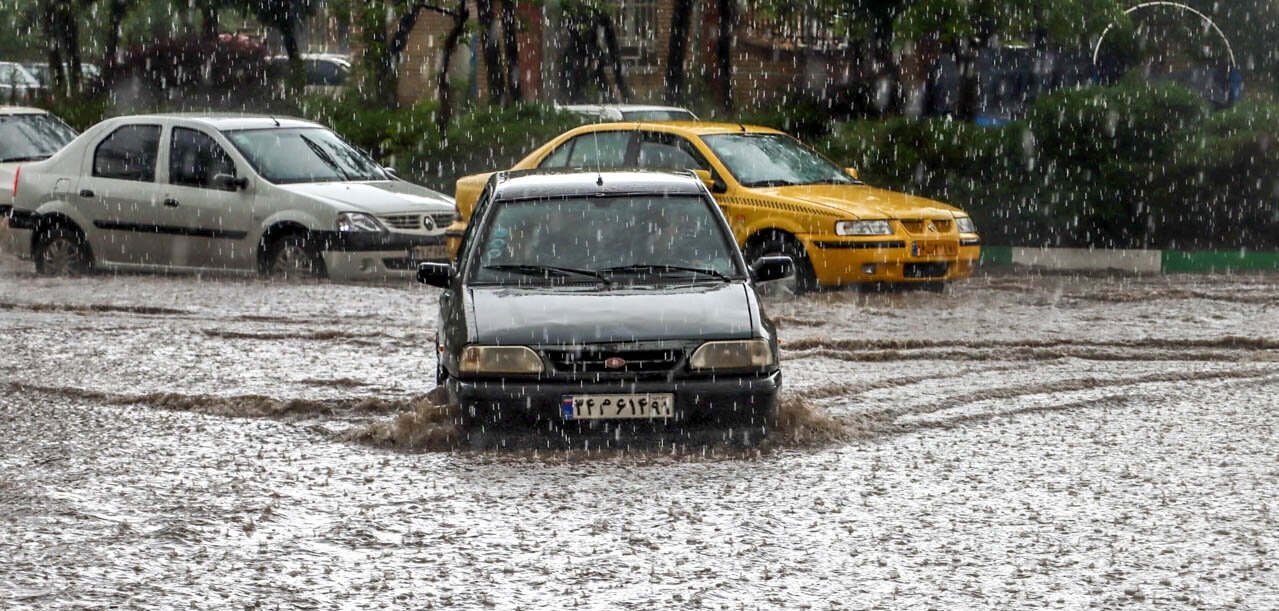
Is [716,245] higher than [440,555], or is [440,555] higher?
[716,245]

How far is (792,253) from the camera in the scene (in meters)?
15.0

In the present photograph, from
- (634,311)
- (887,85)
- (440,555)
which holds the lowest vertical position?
(440,555)

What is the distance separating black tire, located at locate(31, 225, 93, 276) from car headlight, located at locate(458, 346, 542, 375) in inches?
381

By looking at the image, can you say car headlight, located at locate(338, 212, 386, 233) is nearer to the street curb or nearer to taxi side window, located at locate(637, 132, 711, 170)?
taxi side window, located at locate(637, 132, 711, 170)

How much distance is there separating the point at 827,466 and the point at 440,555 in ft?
7.53

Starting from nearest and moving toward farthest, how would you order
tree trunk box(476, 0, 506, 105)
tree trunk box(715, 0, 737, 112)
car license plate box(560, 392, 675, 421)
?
1. car license plate box(560, 392, 675, 421)
2. tree trunk box(715, 0, 737, 112)
3. tree trunk box(476, 0, 506, 105)

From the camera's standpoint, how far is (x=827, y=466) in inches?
324

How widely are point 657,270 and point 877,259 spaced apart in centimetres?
601

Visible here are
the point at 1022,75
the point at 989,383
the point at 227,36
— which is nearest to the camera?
the point at 989,383

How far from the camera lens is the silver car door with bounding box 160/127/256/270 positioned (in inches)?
634

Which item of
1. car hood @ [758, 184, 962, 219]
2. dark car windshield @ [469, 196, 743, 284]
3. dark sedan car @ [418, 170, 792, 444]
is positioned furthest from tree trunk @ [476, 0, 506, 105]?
dark sedan car @ [418, 170, 792, 444]

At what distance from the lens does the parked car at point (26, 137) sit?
20172 millimetres

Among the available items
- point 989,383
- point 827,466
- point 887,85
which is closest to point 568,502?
point 827,466

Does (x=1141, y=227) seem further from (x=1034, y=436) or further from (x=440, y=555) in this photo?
(x=440, y=555)
